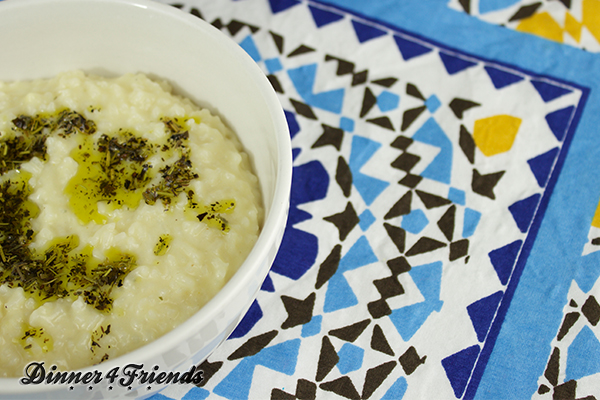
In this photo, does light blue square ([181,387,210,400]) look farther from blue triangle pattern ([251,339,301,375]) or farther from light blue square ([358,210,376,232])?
light blue square ([358,210,376,232])

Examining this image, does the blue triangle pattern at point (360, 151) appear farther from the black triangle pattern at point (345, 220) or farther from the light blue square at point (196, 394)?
the light blue square at point (196, 394)

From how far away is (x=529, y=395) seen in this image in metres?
1.78

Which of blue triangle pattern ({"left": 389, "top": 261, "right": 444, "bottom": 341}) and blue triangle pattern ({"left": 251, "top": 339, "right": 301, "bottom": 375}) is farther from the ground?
blue triangle pattern ({"left": 389, "top": 261, "right": 444, "bottom": 341})

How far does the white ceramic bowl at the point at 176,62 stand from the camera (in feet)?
4.95

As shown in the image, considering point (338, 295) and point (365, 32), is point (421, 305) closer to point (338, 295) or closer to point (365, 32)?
point (338, 295)

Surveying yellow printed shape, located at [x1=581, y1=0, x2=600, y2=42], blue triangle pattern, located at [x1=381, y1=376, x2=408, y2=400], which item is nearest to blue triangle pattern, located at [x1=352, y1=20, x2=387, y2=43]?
yellow printed shape, located at [x1=581, y1=0, x2=600, y2=42]

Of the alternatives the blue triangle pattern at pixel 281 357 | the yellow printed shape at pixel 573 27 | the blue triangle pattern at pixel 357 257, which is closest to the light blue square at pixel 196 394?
the blue triangle pattern at pixel 281 357

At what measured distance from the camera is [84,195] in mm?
1722

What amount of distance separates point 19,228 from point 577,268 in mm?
1880

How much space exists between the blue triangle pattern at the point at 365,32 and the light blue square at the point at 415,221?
2.89 ft

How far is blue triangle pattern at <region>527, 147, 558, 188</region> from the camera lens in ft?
7.13

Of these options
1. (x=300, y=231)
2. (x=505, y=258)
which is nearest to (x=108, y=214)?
(x=300, y=231)

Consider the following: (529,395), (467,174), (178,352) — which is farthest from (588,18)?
(178,352)

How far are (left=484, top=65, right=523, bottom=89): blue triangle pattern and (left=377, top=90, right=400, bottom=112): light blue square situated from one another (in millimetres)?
427
